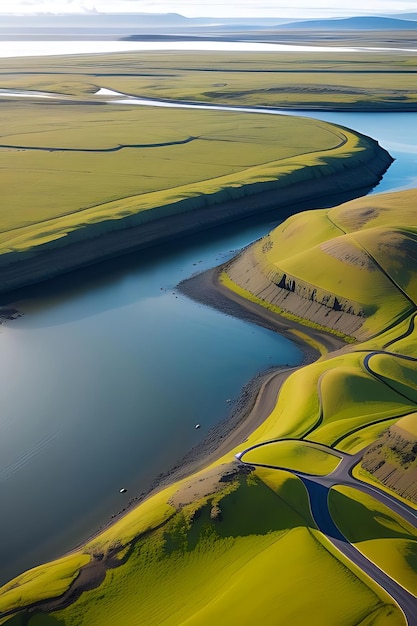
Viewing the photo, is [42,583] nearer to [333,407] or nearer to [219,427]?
[219,427]

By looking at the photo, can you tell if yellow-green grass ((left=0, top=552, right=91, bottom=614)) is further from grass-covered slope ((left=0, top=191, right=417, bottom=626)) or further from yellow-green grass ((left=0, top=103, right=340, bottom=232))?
yellow-green grass ((left=0, top=103, right=340, bottom=232))

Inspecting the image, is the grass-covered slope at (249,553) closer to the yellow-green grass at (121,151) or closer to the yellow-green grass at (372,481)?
the yellow-green grass at (372,481)

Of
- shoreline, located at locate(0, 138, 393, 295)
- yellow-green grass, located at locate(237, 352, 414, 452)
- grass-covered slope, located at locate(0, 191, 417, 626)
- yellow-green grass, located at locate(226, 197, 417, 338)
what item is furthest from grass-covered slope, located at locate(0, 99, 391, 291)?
grass-covered slope, located at locate(0, 191, 417, 626)

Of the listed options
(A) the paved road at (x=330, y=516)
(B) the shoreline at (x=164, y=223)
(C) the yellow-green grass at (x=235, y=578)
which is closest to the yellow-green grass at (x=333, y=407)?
(A) the paved road at (x=330, y=516)

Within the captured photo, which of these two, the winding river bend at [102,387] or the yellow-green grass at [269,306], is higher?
the yellow-green grass at [269,306]

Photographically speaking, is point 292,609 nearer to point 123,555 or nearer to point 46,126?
point 123,555

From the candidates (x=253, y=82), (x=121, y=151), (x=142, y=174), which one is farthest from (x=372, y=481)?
(x=253, y=82)
